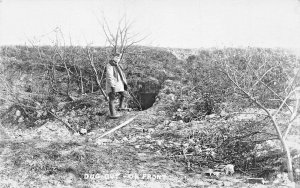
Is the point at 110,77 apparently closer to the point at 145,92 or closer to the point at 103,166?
the point at 145,92

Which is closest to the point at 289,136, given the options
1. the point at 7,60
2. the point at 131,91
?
the point at 131,91

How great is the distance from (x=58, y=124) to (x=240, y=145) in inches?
165

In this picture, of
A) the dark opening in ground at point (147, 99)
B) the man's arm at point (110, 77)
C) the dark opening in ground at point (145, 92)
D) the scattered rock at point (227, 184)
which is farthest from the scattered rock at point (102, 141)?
the dark opening in ground at point (147, 99)

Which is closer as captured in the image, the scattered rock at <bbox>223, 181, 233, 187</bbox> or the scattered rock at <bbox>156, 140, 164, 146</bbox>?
the scattered rock at <bbox>223, 181, 233, 187</bbox>

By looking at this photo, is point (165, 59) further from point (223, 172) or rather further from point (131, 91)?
point (223, 172)

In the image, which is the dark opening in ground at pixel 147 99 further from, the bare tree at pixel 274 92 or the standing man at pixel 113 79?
the bare tree at pixel 274 92

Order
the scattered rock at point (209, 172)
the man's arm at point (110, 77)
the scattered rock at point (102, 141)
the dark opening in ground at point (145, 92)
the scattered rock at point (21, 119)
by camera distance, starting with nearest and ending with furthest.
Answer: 1. the scattered rock at point (209, 172)
2. the scattered rock at point (102, 141)
3. the man's arm at point (110, 77)
4. the scattered rock at point (21, 119)
5. the dark opening in ground at point (145, 92)

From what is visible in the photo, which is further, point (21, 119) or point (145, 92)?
point (145, 92)

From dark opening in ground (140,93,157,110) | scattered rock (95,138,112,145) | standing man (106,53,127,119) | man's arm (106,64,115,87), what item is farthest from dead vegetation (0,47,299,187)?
man's arm (106,64,115,87)

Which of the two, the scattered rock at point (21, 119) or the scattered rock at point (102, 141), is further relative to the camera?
the scattered rock at point (21, 119)

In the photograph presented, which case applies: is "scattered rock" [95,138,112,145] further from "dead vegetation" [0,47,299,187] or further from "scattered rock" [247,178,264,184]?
"scattered rock" [247,178,264,184]

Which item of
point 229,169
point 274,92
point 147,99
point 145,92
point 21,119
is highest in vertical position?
point 274,92

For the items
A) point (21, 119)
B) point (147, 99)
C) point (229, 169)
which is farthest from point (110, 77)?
point (229, 169)

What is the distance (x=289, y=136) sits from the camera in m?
4.19
